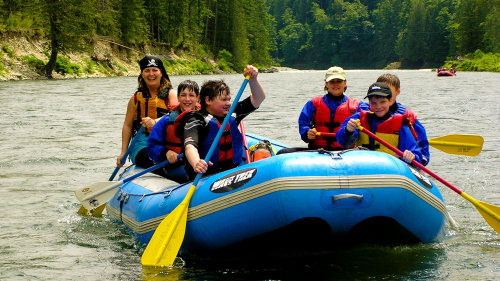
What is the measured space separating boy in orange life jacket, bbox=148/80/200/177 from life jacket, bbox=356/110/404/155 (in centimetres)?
143

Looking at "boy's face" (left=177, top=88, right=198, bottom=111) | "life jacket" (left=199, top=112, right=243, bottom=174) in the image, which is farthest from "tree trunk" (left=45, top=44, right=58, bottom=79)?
"life jacket" (left=199, top=112, right=243, bottom=174)

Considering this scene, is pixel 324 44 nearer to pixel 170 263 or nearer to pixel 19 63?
pixel 19 63

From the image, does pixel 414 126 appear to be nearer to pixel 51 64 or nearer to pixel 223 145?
pixel 223 145

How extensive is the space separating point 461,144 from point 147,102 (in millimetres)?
2996

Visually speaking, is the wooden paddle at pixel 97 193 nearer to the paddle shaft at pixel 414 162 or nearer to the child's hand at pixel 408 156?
the paddle shaft at pixel 414 162

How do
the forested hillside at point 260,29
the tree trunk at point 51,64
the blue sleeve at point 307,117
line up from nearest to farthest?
the blue sleeve at point 307,117
the tree trunk at point 51,64
the forested hillside at point 260,29

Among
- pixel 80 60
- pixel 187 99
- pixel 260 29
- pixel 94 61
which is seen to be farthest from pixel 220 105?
pixel 260 29

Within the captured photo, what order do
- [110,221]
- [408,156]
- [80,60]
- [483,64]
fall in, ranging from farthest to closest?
[483,64] → [80,60] → [110,221] → [408,156]

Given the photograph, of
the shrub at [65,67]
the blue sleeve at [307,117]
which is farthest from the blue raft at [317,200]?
the shrub at [65,67]

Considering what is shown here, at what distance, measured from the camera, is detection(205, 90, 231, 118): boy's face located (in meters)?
4.72

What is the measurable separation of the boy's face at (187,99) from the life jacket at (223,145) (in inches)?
24.3

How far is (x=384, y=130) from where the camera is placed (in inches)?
199

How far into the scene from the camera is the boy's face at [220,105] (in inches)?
186

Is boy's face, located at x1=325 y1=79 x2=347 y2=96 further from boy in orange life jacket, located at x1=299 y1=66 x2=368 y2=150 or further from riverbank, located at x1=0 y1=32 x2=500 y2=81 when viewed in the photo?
riverbank, located at x1=0 y1=32 x2=500 y2=81
